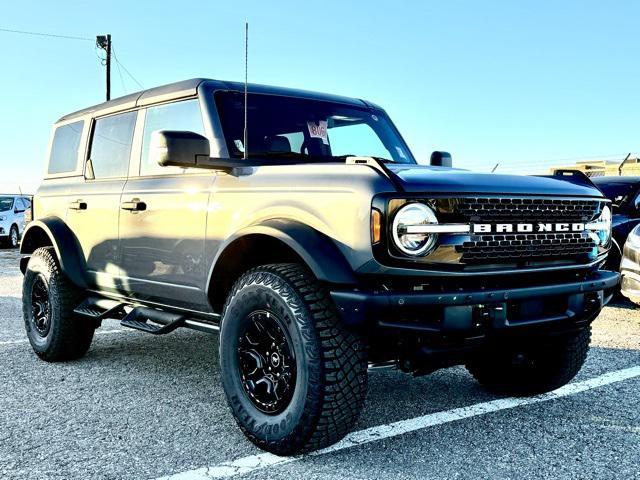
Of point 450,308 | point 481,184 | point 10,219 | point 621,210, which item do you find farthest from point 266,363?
point 10,219

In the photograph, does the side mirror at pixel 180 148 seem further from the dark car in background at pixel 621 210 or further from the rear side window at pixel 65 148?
the dark car in background at pixel 621 210

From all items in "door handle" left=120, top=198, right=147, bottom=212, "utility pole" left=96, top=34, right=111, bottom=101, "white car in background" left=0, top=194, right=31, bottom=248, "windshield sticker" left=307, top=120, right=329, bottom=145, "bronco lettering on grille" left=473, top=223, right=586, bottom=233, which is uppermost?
"utility pole" left=96, top=34, right=111, bottom=101

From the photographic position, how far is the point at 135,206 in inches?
178

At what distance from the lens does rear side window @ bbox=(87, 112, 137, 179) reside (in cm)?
497

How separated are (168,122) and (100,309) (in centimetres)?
147

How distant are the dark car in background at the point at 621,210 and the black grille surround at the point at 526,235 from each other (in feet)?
17.1

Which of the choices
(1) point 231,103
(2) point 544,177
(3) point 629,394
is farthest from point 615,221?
(1) point 231,103

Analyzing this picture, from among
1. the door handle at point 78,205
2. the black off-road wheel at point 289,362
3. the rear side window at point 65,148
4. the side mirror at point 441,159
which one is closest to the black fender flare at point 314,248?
the black off-road wheel at point 289,362

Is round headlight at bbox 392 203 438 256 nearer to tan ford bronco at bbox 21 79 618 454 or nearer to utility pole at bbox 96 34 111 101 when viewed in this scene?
tan ford bronco at bbox 21 79 618 454

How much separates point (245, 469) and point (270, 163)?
1.70 meters

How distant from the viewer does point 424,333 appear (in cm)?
306

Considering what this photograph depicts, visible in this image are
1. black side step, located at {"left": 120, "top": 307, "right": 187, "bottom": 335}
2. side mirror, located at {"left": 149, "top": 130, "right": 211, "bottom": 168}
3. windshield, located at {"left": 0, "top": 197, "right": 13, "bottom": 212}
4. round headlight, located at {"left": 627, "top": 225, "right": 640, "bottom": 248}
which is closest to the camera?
side mirror, located at {"left": 149, "top": 130, "right": 211, "bottom": 168}

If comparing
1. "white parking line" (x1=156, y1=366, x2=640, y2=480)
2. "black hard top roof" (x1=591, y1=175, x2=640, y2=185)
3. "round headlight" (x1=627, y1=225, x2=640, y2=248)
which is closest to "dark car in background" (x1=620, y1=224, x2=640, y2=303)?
"round headlight" (x1=627, y1=225, x2=640, y2=248)

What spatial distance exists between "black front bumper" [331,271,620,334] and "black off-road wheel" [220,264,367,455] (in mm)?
187
